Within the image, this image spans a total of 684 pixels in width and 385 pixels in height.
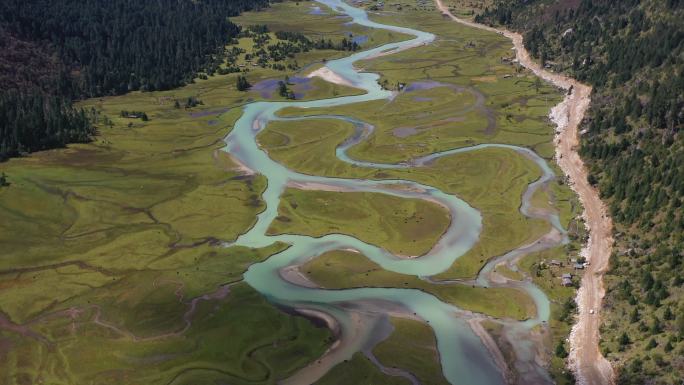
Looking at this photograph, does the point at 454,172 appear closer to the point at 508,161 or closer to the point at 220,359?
the point at 508,161

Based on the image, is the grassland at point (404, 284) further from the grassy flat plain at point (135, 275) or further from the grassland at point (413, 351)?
the grassy flat plain at point (135, 275)

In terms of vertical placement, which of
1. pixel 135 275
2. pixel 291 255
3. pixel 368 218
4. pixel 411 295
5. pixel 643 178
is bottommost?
pixel 135 275

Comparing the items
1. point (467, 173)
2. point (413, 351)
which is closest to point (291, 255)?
point (413, 351)

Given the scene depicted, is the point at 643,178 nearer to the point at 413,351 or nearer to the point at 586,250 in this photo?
the point at 586,250

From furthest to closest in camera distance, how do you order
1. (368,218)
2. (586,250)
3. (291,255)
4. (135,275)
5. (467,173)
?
1. (467,173)
2. (368,218)
3. (291,255)
4. (586,250)
5. (135,275)

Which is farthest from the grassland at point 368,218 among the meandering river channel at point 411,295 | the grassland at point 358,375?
the grassland at point 358,375

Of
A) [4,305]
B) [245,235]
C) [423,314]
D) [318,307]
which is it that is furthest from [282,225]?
[4,305]

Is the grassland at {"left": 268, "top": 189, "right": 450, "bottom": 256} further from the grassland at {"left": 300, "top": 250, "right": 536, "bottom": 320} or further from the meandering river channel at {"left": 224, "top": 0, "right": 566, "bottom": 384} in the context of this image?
the grassland at {"left": 300, "top": 250, "right": 536, "bottom": 320}
